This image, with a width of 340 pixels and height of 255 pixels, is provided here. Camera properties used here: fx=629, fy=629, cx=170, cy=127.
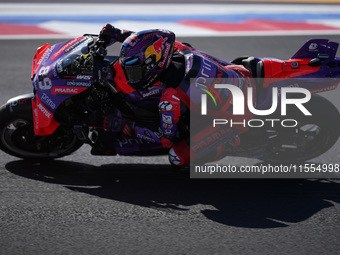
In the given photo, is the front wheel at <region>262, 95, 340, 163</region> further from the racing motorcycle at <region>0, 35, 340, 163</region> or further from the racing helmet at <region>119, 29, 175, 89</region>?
the racing helmet at <region>119, 29, 175, 89</region>

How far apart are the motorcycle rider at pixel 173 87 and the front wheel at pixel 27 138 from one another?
1.79ft

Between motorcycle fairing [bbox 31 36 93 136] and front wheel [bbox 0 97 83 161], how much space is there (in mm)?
209

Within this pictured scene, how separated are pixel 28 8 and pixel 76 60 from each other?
338 inches

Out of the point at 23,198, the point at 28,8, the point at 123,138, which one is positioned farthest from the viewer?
the point at 28,8

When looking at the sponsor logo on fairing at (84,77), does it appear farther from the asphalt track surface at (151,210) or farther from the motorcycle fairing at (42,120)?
the asphalt track surface at (151,210)

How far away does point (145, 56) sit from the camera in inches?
206

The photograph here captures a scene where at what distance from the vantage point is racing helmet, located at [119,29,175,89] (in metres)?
5.25

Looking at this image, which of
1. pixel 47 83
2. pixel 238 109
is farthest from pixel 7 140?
pixel 238 109

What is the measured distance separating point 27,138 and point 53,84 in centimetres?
70

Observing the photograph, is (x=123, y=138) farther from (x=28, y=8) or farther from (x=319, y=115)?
(x=28, y=8)

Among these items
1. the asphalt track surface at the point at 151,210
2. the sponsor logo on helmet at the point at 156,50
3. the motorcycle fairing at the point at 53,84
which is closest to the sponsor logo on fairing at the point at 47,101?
the motorcycle fairing at the point at 53,84

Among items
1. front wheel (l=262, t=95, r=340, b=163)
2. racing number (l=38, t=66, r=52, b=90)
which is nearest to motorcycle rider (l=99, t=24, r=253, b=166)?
front wheel (l=262, t=95, r=340, b=163)

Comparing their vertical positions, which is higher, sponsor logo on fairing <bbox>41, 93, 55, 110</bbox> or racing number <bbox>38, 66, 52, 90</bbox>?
racing number <bbox>38, 66, 52, 90</bbox>

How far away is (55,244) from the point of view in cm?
457
